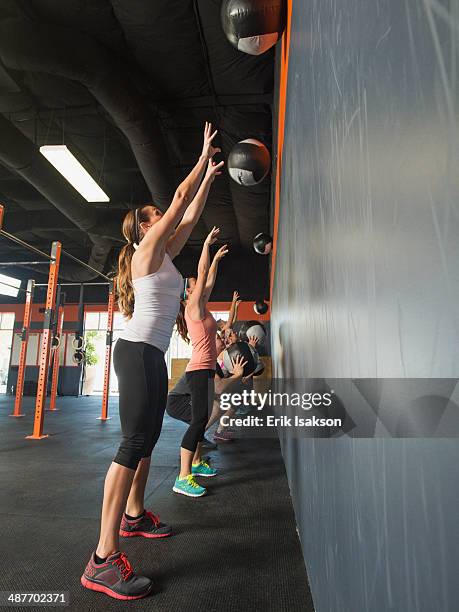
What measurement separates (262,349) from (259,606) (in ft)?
18.2

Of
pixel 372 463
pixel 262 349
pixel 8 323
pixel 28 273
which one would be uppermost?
pixel 28 273

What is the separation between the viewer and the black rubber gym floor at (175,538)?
1.38 m

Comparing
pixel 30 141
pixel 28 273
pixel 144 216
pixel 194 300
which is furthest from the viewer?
pixel 28 273

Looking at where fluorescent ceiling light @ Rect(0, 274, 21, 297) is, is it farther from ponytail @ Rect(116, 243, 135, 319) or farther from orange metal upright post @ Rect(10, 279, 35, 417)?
ponytail @ Rect(116, 243, 135, 319)

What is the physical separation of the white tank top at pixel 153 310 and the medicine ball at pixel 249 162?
44.2 inches

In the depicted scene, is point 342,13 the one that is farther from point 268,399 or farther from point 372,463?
point 268,399

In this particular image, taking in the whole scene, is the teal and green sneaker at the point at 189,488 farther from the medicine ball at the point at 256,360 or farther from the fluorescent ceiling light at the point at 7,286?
the fluorescent ceiling light at the point at 7,286

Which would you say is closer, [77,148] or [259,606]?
[259,606]

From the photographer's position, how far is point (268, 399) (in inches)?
265

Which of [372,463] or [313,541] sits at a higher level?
[372,463]

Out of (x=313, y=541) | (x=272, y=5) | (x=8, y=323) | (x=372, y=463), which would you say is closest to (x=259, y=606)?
(x=313, y=541)

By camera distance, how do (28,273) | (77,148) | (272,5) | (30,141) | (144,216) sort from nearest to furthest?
(272,5), (144,216), (30,141), (77,148), (28,273)

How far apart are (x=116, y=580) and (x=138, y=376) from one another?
0.69m

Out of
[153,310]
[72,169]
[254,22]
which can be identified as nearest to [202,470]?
[153,310]
